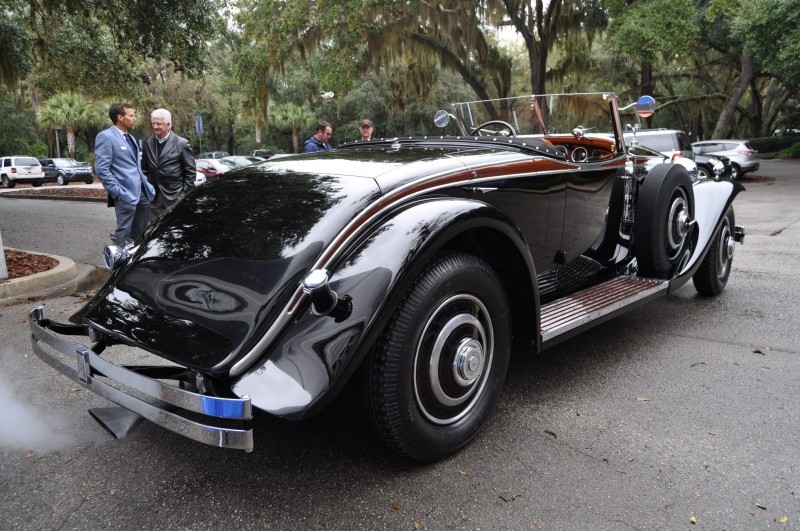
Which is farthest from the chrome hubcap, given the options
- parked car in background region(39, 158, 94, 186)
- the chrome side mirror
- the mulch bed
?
parked car in background region(39, 158, 94, 186)

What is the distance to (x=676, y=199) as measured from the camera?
4.36 metres

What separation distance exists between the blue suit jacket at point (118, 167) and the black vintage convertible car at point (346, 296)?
120 inches

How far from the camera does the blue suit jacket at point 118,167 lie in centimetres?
569

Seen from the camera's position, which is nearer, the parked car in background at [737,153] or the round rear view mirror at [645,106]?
the round rear view mirror at [645,106]

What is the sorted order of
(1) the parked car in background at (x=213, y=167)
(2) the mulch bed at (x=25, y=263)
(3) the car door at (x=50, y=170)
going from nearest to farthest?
(2) the mulch bed at (x=25, y=263) → (1) the parked car in background at (x=213, y=167) → (3) the car door at (x=50, y=170)

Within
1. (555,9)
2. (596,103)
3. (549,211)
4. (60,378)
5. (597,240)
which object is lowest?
(60,378)

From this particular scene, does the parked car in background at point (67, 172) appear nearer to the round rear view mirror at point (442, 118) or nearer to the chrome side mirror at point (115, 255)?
the round rear view mirror at point (442, 118)

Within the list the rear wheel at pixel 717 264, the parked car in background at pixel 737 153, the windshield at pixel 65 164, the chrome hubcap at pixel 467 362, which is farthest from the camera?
the windshield at pixel 65 164

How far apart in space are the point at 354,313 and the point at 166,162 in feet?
14.9

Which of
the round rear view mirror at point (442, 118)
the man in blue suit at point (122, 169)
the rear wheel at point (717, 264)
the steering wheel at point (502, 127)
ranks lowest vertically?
the rear wheel at point (717, 264)

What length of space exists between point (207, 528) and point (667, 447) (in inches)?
79.0

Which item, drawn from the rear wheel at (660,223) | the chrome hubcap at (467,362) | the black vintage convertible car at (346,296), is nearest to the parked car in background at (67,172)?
the black vintage convertible car at (346,296)

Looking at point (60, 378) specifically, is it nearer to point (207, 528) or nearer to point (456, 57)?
point (207, 528)

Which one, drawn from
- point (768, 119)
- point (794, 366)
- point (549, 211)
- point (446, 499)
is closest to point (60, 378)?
point (446, 499)
